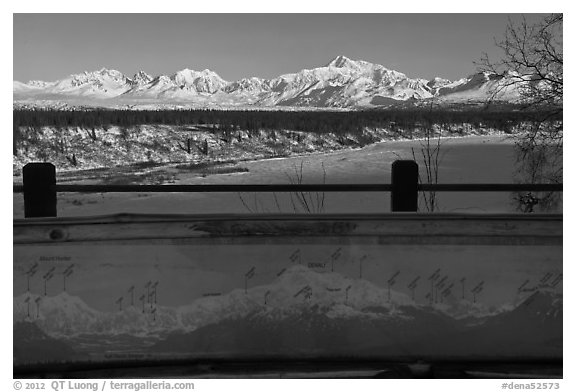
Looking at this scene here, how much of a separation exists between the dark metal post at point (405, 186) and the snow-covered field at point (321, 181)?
2.75 m

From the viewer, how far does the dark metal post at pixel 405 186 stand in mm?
3848

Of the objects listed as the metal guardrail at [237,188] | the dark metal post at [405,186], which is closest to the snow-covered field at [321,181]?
the metal guardrail at [237,188]

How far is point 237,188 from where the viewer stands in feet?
12.7

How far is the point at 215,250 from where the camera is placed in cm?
340

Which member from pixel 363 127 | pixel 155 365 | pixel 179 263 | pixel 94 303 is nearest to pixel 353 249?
pixel 179 263

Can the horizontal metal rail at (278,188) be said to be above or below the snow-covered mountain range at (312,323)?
above

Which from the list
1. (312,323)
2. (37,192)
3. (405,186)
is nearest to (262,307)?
(312,323)

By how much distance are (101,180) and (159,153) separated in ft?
37.6

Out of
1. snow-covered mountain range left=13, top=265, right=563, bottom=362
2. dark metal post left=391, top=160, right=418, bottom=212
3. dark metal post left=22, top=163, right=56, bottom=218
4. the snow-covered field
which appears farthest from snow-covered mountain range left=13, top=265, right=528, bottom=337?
the snow-covered field

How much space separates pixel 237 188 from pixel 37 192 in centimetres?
139

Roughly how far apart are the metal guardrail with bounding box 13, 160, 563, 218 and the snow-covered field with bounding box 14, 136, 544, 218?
2651 mm

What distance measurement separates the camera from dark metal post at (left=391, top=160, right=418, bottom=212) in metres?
3.85

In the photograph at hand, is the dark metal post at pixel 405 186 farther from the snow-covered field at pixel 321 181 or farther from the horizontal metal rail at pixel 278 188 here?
the snow-covered field at pixel 321 181

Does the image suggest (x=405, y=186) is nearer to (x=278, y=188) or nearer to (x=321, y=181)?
(x=278, y=188)
